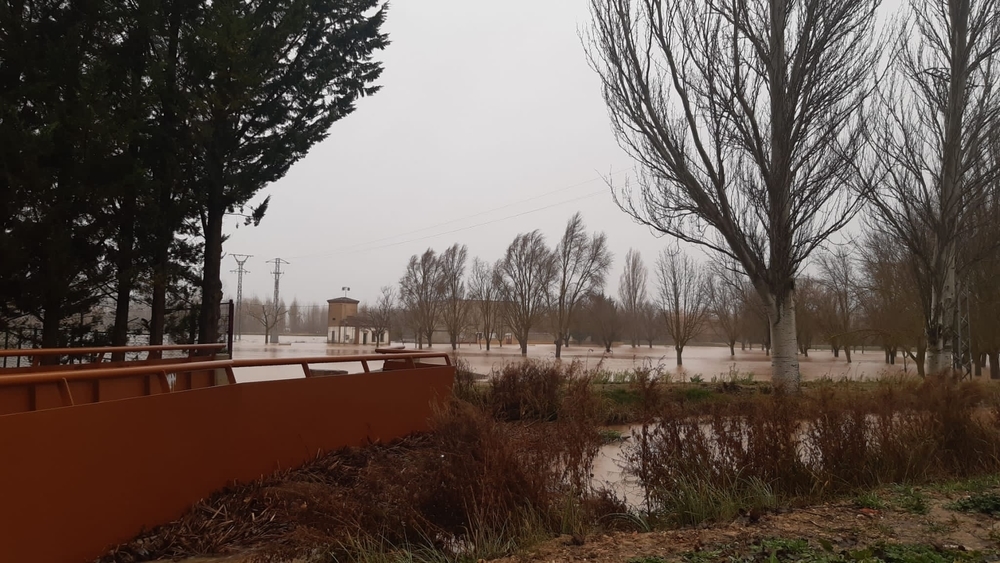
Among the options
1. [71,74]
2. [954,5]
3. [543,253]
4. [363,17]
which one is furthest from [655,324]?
[71,74]

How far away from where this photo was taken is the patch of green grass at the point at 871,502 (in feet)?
13.2

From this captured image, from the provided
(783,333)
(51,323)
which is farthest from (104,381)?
(783,333)

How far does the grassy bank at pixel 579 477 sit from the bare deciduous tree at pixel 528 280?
32245mm

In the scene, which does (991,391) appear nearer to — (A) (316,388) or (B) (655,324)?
(A) (316,388)

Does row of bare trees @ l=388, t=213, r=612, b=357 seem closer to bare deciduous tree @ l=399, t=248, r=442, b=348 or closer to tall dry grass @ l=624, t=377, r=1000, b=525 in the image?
bare deciduous tree @ l=399, t=248, r=442, b=348

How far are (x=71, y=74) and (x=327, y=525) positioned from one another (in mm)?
10272

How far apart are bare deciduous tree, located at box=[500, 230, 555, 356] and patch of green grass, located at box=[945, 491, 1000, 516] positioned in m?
33.8

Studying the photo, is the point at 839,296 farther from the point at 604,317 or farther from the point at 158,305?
the point at 158,305

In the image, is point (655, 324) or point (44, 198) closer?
point (44, 198)

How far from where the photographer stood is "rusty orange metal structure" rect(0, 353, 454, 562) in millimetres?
3152

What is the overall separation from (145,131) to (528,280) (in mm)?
29334

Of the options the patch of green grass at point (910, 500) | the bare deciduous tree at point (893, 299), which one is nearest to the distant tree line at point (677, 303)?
the bare deciduous tree at point (893, 299)

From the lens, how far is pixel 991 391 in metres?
6.81

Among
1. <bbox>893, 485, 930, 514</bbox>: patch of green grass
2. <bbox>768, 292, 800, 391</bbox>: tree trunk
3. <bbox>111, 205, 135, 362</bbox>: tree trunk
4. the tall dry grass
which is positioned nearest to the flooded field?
<bbox>768, 292, 800, 391</bbox>: tree trunk
